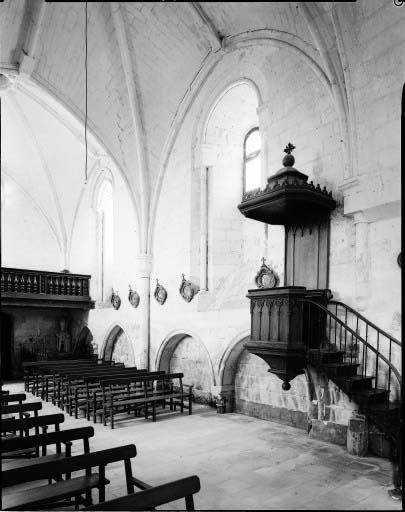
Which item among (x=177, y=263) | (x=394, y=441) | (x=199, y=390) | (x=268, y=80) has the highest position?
(x=268, y=80)

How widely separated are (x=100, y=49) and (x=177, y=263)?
5718mm

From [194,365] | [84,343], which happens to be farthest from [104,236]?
[194,365]

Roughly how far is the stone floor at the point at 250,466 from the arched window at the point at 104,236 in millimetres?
8013

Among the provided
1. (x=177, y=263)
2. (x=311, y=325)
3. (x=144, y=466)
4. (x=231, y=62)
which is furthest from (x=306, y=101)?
(x=144, y=466)

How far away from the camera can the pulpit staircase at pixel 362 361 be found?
5900mm

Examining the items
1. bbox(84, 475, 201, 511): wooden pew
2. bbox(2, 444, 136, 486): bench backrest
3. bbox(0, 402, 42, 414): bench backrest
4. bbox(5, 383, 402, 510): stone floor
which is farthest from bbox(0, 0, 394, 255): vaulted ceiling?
bbox(0, 402, 42, 414): bench backrest

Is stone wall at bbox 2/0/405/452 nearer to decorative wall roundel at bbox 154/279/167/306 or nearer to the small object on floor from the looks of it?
decorative wall roundel at bbox 154/279/167/306

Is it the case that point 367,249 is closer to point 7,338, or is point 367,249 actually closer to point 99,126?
point 99,126

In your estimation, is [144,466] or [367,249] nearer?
[144,466]

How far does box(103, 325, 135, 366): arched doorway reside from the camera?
14.6 meters

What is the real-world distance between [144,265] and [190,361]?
3.13 metres

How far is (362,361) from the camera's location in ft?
22.9

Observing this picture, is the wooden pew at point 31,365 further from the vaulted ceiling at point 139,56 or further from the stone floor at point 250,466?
the stone floor at point 250,466

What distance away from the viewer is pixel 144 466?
5.97 metres
